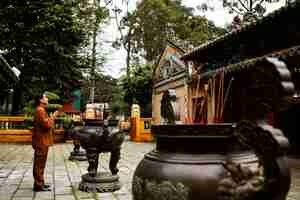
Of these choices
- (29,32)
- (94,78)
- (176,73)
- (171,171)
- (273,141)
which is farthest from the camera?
(94,78)

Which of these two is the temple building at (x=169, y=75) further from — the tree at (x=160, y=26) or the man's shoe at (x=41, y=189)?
the man's shoe at (x=41, y=189)

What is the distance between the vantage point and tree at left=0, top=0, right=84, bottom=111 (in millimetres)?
17672

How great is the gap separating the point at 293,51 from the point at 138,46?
23.3m

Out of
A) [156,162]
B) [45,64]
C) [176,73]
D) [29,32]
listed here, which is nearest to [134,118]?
[176,73]

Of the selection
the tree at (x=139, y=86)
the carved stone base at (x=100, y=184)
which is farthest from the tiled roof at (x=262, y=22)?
the tree at (x=139, y=86)

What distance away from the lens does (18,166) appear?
8.80 m

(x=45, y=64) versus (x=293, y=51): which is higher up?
(x=45, y=64)

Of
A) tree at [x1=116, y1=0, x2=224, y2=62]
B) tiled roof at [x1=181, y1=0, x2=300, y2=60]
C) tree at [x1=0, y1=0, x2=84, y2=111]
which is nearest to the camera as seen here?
tiled roof at [x1=181, y1=0, x2=300, y2=60]

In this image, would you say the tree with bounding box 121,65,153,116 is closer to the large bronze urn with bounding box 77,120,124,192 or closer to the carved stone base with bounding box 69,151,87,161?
the carved stone base with bounding box 69,151,87,161

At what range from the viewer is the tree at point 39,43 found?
58.0 feet

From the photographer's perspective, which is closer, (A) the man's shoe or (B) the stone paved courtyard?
(B) the stone paved courtyard

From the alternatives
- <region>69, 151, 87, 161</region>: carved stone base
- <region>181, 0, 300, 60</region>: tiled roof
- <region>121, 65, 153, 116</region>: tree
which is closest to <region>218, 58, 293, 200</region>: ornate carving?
<region>181, 0, 300, 60</region>: tiled roof

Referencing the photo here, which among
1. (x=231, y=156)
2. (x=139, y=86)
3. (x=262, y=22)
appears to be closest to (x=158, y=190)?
(x=231, y=156)

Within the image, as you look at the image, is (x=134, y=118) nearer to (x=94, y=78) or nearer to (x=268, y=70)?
(x=94, y=78)
